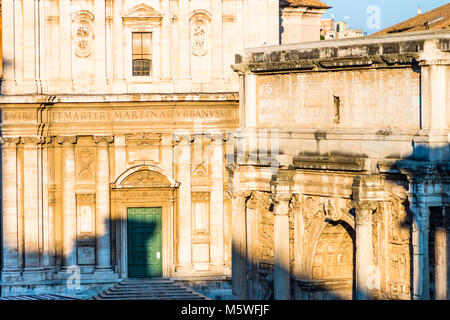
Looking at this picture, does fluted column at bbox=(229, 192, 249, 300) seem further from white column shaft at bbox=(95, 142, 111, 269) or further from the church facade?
white column shaft at bbox=(95, 142, 111, 269)

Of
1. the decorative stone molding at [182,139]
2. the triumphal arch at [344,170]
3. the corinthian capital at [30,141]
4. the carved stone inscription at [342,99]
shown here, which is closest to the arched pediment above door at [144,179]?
the decorative stone molding at [182,139]

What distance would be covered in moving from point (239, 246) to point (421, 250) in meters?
7.24

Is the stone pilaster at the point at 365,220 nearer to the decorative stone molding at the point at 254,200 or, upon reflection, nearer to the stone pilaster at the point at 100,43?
the decorative stone molding at the point at 254,200

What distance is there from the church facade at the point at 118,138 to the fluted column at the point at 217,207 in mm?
33

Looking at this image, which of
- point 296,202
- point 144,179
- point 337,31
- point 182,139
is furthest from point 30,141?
point 337,31

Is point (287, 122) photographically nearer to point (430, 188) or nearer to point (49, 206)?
point (430, 188)

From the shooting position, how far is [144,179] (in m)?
43.3

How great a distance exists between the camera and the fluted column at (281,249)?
32.3 meters

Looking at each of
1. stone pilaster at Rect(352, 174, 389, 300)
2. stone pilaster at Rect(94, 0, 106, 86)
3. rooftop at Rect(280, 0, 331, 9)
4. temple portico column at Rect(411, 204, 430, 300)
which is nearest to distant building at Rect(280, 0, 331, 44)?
rooftop at Rect(280, 0, 331, 9)

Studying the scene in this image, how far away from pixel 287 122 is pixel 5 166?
41.8 feet

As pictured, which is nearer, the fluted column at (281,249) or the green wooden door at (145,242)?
the fluted column at (281,249)

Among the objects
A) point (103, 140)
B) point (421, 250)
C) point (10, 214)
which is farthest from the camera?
point (103, 140)

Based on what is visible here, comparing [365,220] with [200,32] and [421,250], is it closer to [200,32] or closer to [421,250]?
[421,250]
